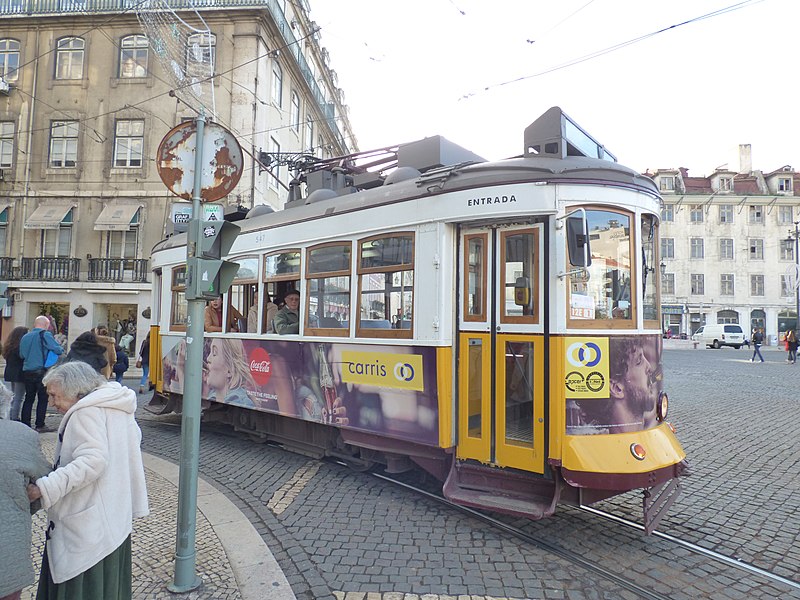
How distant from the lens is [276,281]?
673 cm

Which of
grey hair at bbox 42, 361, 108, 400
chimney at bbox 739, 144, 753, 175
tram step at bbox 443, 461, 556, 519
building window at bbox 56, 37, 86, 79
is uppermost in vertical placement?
chimney at bbox 739, 144, 753, 175

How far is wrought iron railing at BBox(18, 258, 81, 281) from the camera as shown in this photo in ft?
68.0

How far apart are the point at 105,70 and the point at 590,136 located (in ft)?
72.5

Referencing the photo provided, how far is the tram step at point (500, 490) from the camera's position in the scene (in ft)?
14.0

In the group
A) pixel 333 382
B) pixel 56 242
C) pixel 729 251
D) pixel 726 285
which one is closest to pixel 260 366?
pixel 333 382

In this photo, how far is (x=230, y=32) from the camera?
20.8 metres

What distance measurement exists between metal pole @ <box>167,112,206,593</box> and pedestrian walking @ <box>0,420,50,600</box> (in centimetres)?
117

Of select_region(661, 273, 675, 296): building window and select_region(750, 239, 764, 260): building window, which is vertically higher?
select_region(750, 239, 764, 260): building window

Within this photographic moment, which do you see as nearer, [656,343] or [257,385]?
[656,343]

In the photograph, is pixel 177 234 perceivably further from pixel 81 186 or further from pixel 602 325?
pixel 81 186

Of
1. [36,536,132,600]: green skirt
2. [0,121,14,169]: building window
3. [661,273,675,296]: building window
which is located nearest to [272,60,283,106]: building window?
[0,121,14,169]: building window

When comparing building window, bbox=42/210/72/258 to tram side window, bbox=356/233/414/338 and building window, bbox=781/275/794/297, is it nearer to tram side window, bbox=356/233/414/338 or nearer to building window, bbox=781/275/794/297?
tram side window, bbox=356/233/414/338

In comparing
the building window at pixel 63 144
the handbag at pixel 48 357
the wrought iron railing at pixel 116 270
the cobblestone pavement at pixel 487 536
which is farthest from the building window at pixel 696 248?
the handbag at pixel 48 357

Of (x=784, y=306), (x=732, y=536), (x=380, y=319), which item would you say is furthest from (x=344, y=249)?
(x=784, y=306)
